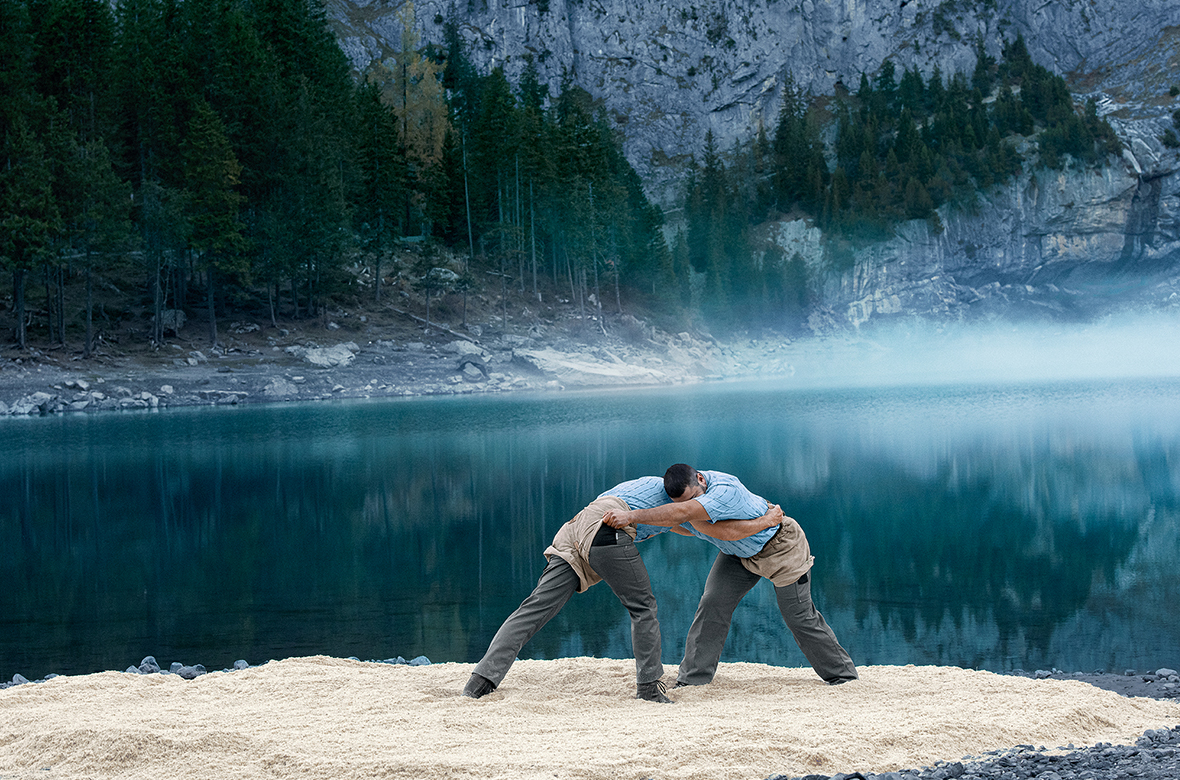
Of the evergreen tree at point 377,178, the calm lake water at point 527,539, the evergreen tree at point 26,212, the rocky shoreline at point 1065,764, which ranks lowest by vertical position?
the calm lake water at point 527,539

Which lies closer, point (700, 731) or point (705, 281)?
point (700, 731)

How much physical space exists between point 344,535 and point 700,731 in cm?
1123

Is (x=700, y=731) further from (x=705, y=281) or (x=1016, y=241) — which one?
(x=1016, y=241)

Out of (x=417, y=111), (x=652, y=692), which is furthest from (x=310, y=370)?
(x=652, y=692)

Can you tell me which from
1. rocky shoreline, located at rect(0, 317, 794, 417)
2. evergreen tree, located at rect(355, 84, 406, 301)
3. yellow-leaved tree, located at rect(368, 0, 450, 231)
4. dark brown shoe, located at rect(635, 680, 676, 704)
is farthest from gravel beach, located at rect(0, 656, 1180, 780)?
yellow-leaved tree, located at rect(368, 0, 450, 231)

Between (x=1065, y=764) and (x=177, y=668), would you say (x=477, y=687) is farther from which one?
(x=1065, y=764)

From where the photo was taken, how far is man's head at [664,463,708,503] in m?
6.73

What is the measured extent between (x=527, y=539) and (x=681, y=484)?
29.5ft

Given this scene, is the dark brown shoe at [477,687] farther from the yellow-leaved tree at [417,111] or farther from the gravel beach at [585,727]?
the yellow-leaved tree at [417,111]

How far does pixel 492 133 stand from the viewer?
7112cm

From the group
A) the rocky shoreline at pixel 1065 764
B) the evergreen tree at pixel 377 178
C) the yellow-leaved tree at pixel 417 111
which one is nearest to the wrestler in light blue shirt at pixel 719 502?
the rocky shoreline at pixel 1065 764

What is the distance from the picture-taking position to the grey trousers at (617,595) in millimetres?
6871

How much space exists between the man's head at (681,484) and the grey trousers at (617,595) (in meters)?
0.49

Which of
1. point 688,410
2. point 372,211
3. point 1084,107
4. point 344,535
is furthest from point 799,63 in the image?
point 344,535
